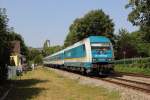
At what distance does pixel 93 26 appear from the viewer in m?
90.4

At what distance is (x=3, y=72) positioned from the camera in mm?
28609

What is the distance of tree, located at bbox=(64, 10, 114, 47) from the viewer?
88.3m

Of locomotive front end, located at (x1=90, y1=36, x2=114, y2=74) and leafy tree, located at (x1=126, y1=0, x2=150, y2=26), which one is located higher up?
leafy tree, located at (x1=126, y1=0, x2=150, y2=26)

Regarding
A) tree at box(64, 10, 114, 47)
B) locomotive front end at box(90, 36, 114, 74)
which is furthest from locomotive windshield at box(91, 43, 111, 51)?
tree at box(64, 10, 114, 47)

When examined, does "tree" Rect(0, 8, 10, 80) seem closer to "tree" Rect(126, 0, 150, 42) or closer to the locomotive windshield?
the locomotive windshield

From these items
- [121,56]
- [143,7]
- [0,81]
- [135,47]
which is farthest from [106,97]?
[135,47]

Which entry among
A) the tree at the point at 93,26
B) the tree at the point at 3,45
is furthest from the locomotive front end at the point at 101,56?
the tree at the point at 93,26

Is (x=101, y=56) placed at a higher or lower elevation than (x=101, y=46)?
lower

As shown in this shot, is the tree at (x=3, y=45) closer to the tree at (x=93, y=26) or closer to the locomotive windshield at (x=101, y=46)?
the locomotive windshield at (x=101, y=46)

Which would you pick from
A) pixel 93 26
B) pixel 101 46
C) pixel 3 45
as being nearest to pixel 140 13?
pixel 101 46

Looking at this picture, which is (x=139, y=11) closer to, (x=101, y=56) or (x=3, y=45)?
(x=101, y=56)

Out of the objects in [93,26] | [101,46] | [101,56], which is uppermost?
[93,26]

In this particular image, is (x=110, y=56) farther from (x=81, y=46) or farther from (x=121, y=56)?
(x=121, y=56)

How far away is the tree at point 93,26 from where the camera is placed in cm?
8831
